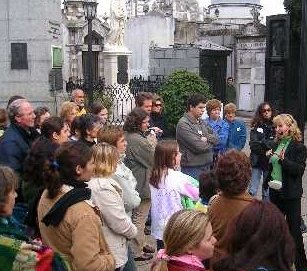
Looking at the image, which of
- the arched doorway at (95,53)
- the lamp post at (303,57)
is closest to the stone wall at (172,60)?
the lamp post at (303,57)

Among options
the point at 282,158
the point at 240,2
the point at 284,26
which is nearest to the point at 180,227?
the point at 282,158

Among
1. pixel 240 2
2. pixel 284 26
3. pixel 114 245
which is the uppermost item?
pixel 240 2

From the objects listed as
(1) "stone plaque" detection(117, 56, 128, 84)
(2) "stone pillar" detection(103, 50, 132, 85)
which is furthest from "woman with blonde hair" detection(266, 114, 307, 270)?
(2) "stone pillar" detection(103, 50, 132, 85)

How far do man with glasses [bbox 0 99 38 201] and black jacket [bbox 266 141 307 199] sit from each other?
269 cm

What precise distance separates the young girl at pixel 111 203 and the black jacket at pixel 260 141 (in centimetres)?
344

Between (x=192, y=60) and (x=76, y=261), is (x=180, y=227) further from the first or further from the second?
(x=192, y=60)

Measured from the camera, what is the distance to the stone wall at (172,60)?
18.8m

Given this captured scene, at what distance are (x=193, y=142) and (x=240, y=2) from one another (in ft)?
117

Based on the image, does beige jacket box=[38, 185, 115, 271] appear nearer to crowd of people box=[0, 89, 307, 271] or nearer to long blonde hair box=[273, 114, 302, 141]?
crowd of people box=[0, 89, 307, 271]

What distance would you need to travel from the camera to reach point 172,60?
20922 mm

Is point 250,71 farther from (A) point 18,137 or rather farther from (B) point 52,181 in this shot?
(B) point 52,181

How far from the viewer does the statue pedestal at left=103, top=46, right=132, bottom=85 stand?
2088 cm

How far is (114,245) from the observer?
14.5ft

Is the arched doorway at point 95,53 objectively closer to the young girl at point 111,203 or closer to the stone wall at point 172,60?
the stone wall at point 172,60
